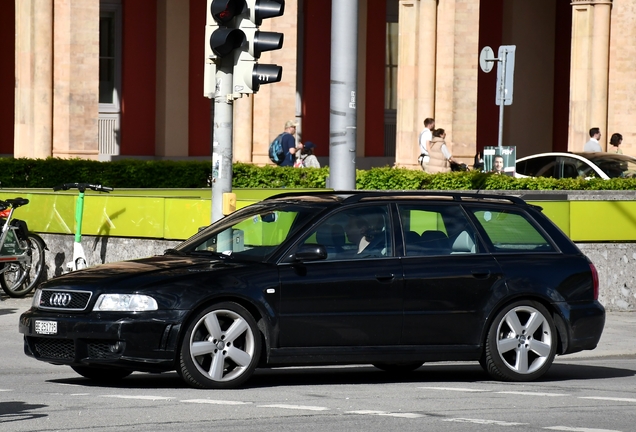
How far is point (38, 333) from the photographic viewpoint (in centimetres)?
995

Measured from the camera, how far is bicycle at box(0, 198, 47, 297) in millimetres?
15898

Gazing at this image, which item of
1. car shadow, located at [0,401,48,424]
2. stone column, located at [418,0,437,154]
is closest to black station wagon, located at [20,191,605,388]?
car shadow, located at [0,401,48,424]

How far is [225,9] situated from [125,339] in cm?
366

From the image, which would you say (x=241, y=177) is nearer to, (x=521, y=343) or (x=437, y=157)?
(x=437, y=157)

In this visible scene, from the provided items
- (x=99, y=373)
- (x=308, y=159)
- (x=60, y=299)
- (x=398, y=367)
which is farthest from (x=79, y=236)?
(x=308, y=159)

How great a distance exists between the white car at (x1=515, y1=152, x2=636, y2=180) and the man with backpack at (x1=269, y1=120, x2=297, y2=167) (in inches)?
174

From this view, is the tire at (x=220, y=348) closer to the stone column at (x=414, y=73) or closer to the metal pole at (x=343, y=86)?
the metal pole at (x=343, y=86)

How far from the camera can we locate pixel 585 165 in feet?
82.1

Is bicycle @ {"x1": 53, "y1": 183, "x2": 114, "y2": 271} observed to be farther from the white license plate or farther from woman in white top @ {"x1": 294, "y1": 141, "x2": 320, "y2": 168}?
woman in white top @ {"x1": 294, "y1": 141, "x2": 320, "y2": 168}

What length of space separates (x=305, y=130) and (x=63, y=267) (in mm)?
20163

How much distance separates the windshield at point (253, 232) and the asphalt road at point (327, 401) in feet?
3.23

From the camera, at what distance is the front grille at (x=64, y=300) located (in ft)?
32.0

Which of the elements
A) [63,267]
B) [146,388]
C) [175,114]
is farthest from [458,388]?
[175,114]

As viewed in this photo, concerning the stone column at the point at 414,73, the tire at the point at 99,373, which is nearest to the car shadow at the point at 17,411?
the tire at the point at 99,373
